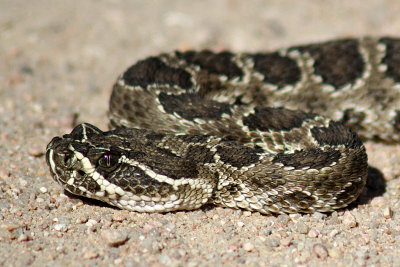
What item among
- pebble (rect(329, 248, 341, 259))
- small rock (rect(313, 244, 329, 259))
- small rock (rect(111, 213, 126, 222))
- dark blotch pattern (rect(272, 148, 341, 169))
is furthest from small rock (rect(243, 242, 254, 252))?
small rock (rect(111, 213, 126, 222))

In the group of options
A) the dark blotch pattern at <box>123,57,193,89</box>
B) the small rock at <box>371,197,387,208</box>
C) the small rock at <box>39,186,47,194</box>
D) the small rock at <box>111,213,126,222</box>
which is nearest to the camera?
the small rock at <box>111,213,126,222</box>

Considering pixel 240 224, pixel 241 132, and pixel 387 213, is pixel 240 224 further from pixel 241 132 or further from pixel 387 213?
pixel 387 213

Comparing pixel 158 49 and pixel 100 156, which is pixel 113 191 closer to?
pixel 100 156

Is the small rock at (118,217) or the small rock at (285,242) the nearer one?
the small rock at (285,242)

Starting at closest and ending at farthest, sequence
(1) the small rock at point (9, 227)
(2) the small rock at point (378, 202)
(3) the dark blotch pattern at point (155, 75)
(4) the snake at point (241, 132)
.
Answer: (1) the small rock at point (9, 227)
(4) the snake at point (241, 132)
(2) the small rock at point (378, 202)
(3) the dark blotch pattern at point (155, 75)

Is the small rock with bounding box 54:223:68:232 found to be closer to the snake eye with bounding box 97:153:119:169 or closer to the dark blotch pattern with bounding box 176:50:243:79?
the snake eye with bounding box 97:153:119:169

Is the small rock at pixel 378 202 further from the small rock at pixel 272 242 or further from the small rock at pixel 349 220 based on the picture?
the small rock at pixel 272 242

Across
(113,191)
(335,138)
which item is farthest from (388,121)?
(113,191)

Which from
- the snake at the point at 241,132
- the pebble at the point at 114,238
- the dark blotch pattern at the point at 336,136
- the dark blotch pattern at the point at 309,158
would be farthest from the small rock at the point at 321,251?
the pebble at the point at 114,238
